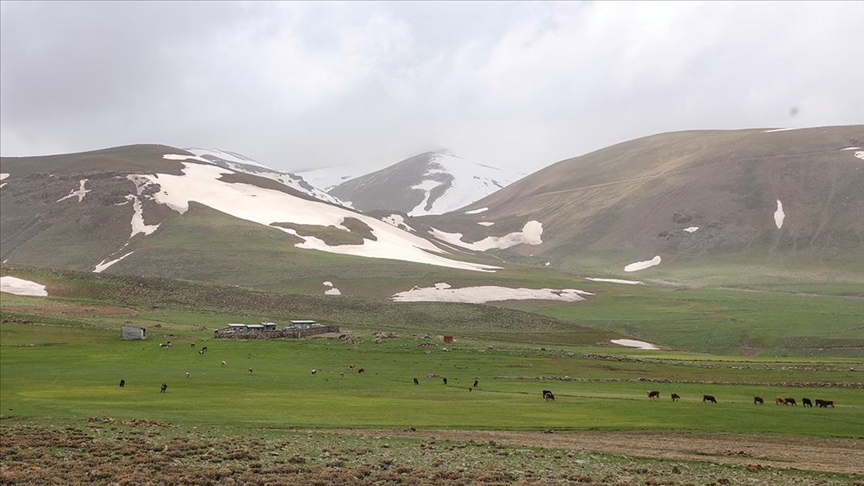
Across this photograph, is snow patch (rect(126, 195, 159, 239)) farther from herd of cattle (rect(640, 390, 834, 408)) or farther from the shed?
herd of cattle (rect(640, 390, 834, 408))

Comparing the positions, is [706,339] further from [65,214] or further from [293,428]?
[65,214]

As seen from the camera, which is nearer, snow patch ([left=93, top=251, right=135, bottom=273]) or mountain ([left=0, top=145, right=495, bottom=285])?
snow patch ([left=93, top=251, right=135, bottom=273])

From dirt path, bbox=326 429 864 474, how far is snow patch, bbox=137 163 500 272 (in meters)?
119

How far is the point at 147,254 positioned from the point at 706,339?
9429cm

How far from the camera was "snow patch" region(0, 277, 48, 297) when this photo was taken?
101m

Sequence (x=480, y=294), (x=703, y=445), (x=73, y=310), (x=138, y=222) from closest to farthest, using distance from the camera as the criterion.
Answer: (x=703, y=445), (x=73, y=310), (x=480, y=294), (x=138, y=222)

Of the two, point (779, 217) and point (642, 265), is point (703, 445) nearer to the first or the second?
point (642, 265)

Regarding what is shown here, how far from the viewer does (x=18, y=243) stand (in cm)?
15938

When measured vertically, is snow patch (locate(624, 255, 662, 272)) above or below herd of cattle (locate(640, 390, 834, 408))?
above

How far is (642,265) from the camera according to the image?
192125 mm

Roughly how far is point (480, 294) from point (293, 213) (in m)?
72.6

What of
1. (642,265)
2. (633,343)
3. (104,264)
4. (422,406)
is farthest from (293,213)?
(422,406)

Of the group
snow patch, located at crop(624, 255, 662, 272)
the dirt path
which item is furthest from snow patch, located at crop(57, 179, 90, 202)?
the dirt path

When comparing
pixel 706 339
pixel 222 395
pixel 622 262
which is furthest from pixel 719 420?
pixel 622 262
